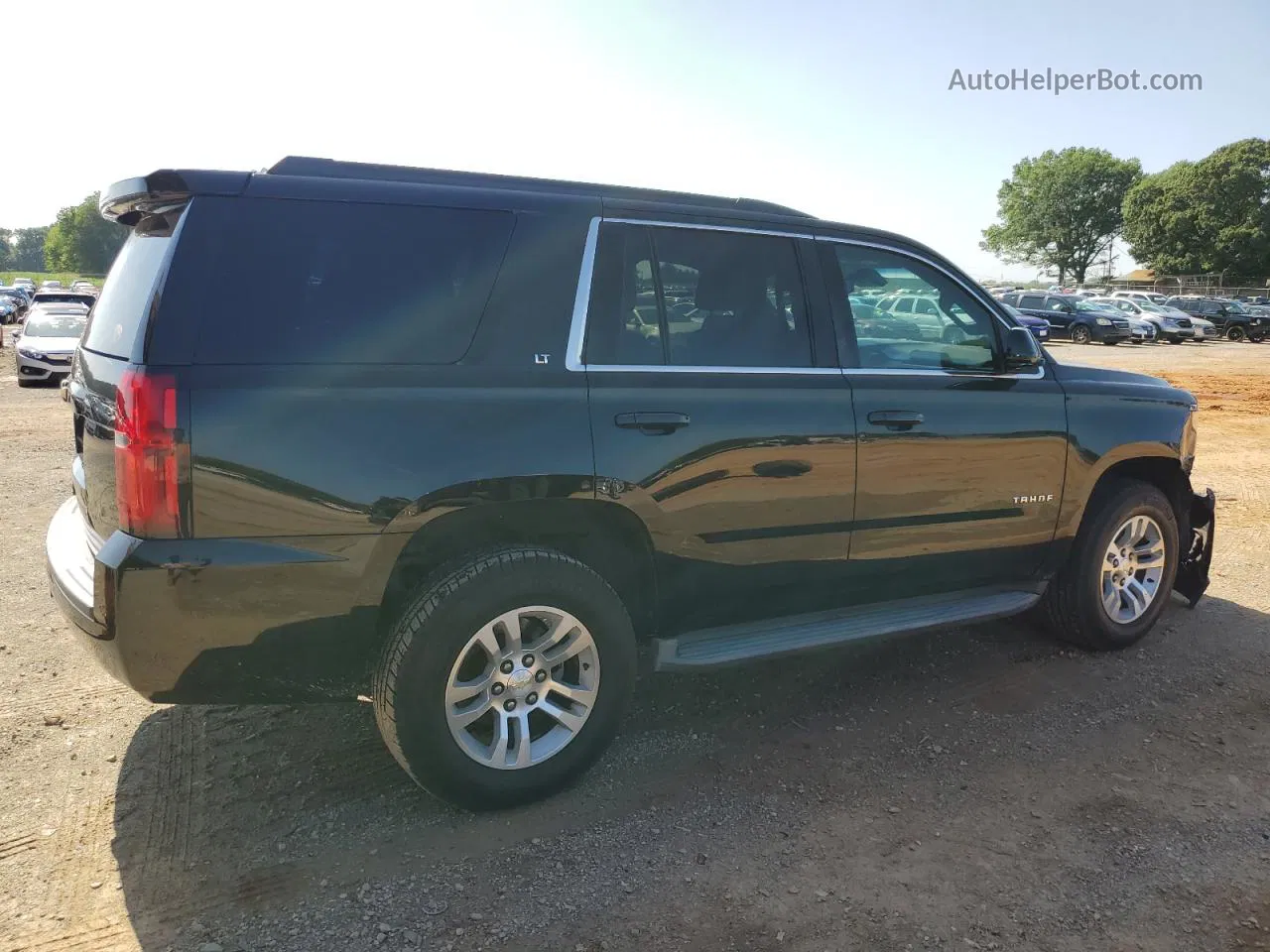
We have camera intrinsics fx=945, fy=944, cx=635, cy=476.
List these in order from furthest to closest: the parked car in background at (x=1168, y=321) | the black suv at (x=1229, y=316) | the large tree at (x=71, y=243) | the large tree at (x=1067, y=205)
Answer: the large tree at (x=71, y=243) < the large tree at (x=1067, y=205) < the black suv at (x=1229, y=316) < the parked car in background at (x=1168, y=321)

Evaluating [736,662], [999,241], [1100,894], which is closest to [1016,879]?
[1100,894]

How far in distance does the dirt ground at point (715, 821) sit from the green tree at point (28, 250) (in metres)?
208

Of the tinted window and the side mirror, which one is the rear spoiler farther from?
the side mirror

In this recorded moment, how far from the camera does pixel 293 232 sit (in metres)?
2.84

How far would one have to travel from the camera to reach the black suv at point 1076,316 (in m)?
32.7

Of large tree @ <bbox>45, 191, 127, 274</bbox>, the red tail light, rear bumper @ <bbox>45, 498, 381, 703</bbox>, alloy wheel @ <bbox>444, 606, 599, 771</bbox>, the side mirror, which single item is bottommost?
alloy wheel @ <bbox>444, 606, 599, 771</bbox>

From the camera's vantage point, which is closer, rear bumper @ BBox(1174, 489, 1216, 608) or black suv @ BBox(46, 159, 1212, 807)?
black suv @ BBox(46, 159, 1212, 807)

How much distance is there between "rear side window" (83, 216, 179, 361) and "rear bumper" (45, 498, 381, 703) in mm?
618

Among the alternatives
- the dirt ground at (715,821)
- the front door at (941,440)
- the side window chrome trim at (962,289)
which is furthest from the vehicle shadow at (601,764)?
the side window chrome trim at (962,289)

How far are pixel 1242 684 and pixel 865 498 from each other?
2.15 metres

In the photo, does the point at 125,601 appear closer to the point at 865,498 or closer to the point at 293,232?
the point at 293,232

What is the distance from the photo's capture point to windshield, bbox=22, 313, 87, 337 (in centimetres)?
1762

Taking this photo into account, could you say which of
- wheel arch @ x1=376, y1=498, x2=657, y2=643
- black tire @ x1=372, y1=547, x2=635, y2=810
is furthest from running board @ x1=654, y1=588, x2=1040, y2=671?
black tire @ x1=372, y1=547, x2=635, y2=810

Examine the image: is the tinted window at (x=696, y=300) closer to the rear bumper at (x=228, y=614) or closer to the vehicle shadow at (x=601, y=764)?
the rear bumper at (x=228, y=614)
